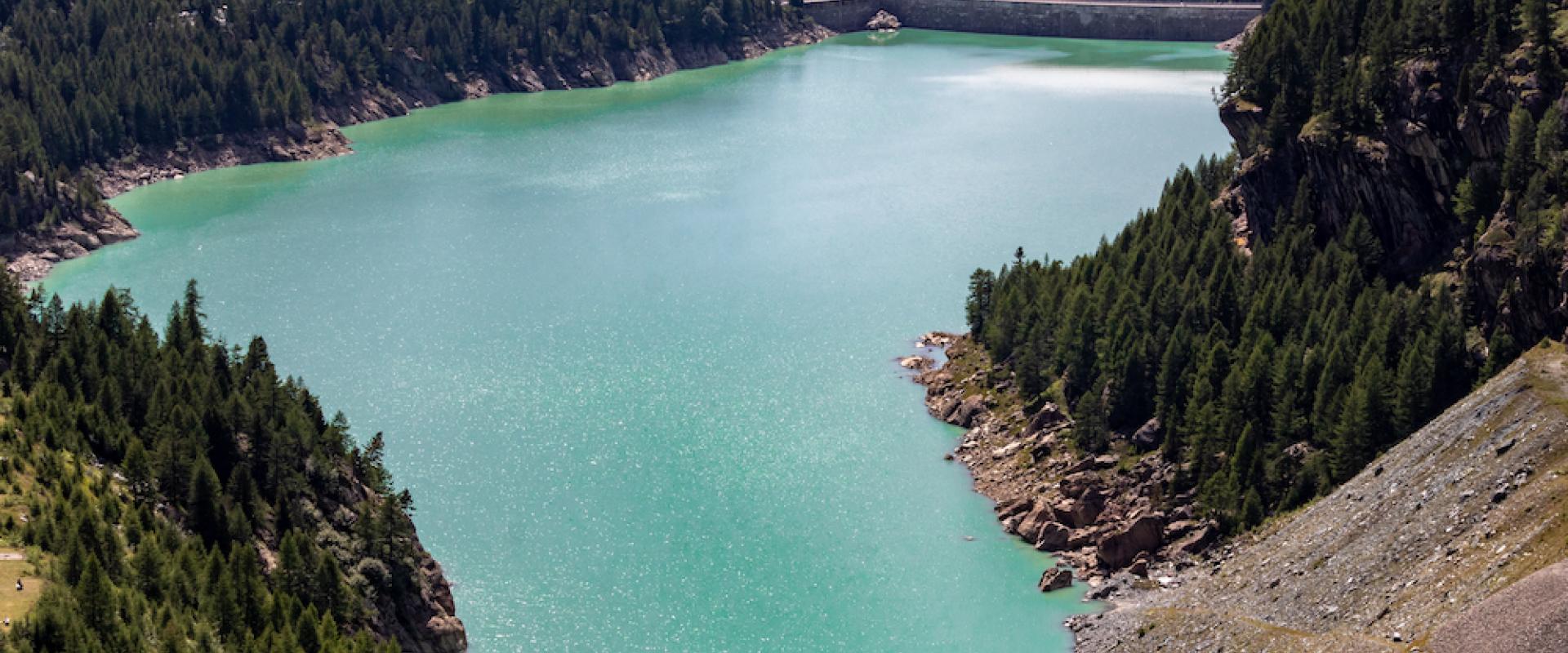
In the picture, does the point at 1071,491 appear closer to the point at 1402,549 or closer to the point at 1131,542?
the point at 1131,542

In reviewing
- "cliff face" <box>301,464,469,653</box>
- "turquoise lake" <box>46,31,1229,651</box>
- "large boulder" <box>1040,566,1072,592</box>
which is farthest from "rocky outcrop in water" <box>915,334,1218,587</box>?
"cliff face" <box>301,464,469,653</box>

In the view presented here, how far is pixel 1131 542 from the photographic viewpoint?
299 ft

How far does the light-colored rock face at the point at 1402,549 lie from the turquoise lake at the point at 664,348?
26.4 feet

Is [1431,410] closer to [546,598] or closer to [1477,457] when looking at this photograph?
[1477,457]

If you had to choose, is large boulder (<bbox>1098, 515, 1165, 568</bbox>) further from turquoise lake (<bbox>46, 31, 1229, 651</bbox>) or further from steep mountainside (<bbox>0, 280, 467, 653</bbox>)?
steep mountainside (<bbox>0, 280, 467, 653</bbox>)

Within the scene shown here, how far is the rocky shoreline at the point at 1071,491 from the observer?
3556 inches

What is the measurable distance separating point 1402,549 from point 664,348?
61.6 meters

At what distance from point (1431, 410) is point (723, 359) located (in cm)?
4832

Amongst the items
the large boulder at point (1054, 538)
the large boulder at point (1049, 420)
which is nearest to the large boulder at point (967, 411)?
the large boulder at point (1049, 420)

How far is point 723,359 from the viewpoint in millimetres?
124938

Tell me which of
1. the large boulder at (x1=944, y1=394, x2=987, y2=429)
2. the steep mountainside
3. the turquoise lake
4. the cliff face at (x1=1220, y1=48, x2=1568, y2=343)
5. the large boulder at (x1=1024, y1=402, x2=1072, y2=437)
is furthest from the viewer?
the large boulder at (x1=944, y1=394, x2=987, y2=429)

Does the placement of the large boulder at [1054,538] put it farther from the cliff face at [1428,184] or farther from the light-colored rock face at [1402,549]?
the cliff face at [1428,184]

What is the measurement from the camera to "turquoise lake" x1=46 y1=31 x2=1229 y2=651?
92.3 m

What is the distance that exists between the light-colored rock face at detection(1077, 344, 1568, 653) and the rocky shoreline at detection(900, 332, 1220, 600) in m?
2.63
